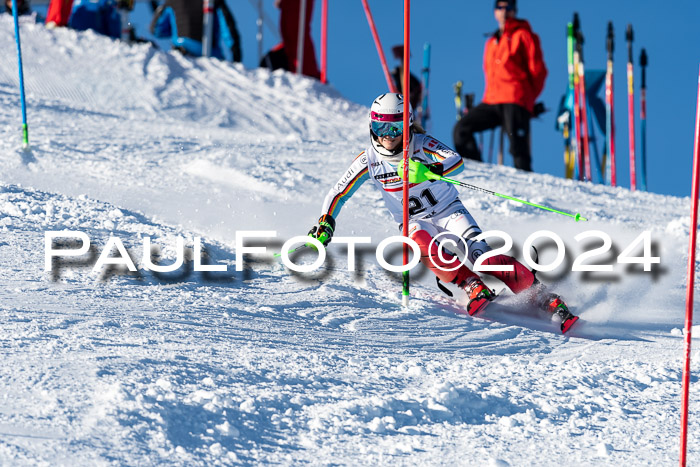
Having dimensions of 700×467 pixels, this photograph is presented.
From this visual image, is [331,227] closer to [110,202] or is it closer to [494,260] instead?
[494,260]

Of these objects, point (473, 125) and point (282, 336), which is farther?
point (473, 125)

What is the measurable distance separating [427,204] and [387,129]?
0.56 meters

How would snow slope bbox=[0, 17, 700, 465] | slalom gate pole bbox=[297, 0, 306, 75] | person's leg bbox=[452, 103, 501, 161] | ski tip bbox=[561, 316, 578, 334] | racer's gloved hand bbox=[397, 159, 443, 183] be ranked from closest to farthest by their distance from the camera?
snow slope bbox=[0, 17, 700, 465] → ski tip bbox=[561, 316, 578, 334] → racer's gloved hand bbox=[397, 159, 443, 183] → person's leg bbox=[452, 103, 501, 161] → slalom gate pole bbox=[297, 0, 306, 75]

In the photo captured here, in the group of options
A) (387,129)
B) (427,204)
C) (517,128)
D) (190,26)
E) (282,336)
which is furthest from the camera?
(190,26)

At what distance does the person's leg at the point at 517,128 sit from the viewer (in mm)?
8430

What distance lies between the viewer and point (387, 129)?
4555 mm

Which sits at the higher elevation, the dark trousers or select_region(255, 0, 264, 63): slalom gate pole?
select_region(255, 0, 264, 63): slalom gate pole

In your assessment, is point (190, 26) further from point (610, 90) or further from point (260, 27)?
point (610, 90)

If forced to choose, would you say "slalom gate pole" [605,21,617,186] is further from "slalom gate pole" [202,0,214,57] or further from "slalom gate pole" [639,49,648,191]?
"slalom gate pole" [202,0,214,57]

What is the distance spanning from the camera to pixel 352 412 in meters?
2.78

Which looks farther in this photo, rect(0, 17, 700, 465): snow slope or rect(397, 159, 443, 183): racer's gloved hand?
rect(397, 159, 443, 183): racer's gloved hand

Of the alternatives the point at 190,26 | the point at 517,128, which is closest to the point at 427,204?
the point at 517,128

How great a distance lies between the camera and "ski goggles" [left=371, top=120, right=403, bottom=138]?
14.9 feet

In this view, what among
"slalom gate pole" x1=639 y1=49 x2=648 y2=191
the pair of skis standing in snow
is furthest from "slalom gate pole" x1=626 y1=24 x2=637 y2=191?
the pair of skis standing in snow
